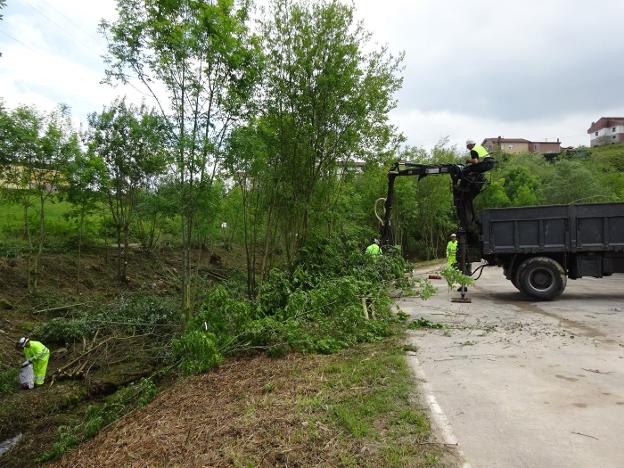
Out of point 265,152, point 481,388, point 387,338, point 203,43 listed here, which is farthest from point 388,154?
point 481,388

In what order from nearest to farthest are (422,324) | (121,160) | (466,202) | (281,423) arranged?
(281,423)
(422,324)
(466,202)
(121,160)

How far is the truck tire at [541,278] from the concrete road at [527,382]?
0.87 m

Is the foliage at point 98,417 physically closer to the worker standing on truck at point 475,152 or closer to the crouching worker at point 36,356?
the crouching worker at point 36,356

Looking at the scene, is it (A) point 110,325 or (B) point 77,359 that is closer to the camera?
(B) point 77,359

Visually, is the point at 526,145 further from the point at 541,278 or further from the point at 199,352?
the point at 199,352

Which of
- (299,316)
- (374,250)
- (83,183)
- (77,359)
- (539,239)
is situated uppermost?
(83,183)

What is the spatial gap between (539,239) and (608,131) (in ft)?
306

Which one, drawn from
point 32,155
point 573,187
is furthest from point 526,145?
point 32,155

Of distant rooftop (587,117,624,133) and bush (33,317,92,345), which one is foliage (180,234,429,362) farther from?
distant rooftop (587,117,624,133)

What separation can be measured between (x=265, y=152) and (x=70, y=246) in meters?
9.34

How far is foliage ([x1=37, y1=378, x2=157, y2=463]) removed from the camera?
17.4ft

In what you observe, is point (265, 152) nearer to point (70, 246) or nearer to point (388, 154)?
point (388, 154)

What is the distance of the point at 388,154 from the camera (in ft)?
51.9

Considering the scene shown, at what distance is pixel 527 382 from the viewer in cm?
498
